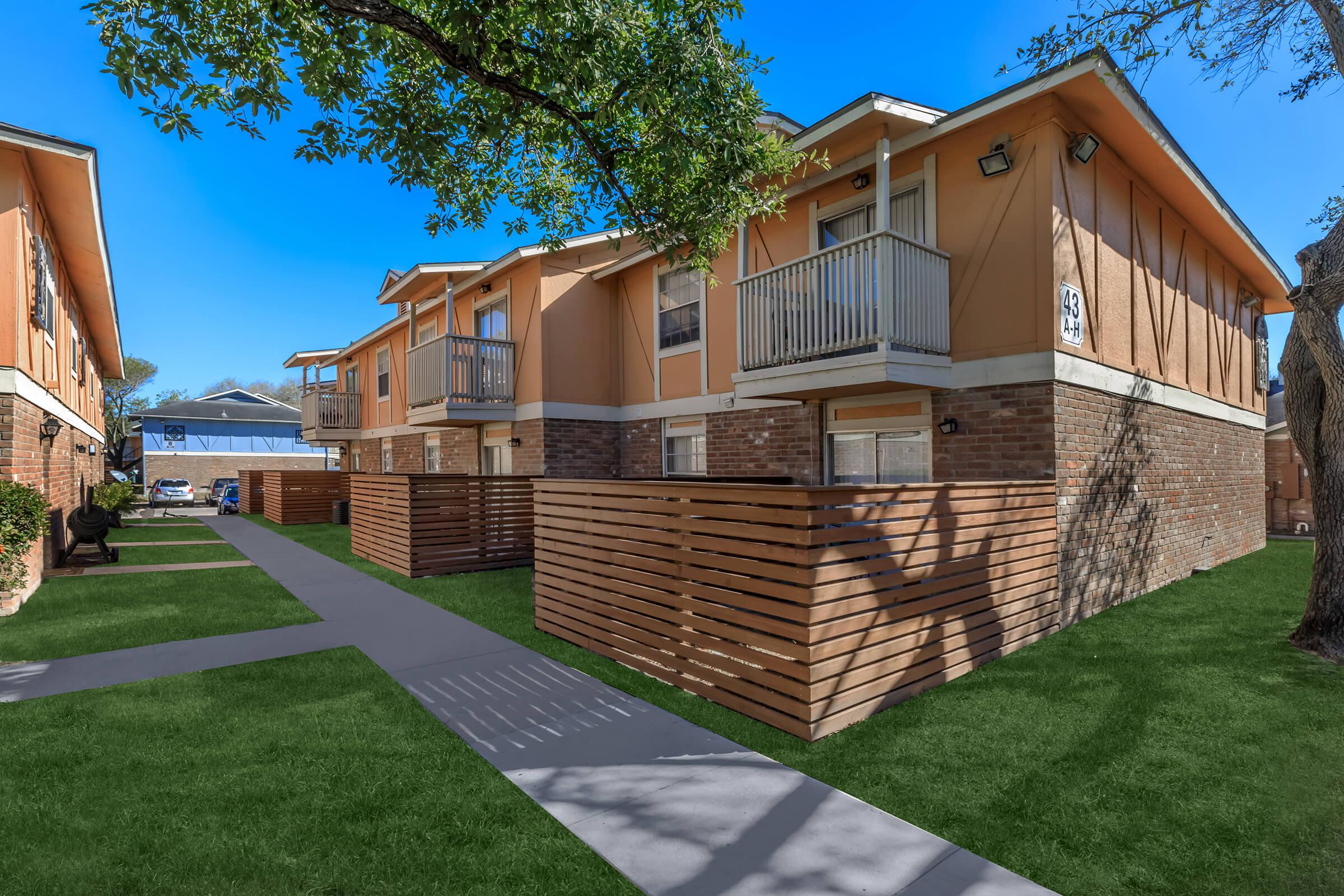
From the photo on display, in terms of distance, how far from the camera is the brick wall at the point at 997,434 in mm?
6328

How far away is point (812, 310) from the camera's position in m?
7.47

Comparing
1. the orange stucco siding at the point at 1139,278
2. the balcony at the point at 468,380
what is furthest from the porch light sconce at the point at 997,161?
the balcony at the point at 468,380

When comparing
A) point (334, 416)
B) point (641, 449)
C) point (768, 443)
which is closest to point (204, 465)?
point (334, 416)

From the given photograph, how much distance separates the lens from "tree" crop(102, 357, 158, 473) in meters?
38.8

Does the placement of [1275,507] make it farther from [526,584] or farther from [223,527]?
[223,527]

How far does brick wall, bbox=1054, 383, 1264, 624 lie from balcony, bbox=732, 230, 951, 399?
1.46 metres

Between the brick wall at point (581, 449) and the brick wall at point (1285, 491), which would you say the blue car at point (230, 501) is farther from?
the brick wall at point (1285, 491)

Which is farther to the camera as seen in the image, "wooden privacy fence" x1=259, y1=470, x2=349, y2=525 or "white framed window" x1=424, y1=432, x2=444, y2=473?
"wooden privacy fence" x1=259, y1=470, x2=349, y2=525

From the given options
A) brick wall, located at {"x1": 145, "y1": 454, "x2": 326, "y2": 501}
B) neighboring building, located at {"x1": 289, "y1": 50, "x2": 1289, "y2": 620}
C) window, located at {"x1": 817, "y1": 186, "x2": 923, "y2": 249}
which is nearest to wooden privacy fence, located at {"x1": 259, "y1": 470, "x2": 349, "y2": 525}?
neighboring building, located at {"x1": 289, "y1": 50, "x2": 1289, "y2": 620}

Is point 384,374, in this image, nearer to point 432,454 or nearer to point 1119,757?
point 432,454

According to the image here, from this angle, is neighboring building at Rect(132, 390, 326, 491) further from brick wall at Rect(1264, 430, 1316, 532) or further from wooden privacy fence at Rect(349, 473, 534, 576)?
brick wall at Rect(1264, 430, 1316, 532)

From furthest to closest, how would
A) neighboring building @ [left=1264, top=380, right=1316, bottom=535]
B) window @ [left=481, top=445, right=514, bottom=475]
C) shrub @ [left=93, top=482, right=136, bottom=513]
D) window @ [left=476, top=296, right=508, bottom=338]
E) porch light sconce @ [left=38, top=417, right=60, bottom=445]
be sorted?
neighboring building @ [left=1264, top=380, right=1316, bottom=535] < shrub @ [left=93, top=482, right=136, bottom=513] < window @ [left=476, top=296, right=508, bottom=338] < window @ [left=481, top=445, right=514, bottom=475] < porch light sconce @ [left=38, top=417, right=60, bottom=445]

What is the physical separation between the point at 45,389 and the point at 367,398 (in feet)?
43.4

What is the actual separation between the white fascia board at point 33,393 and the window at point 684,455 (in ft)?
27.8
